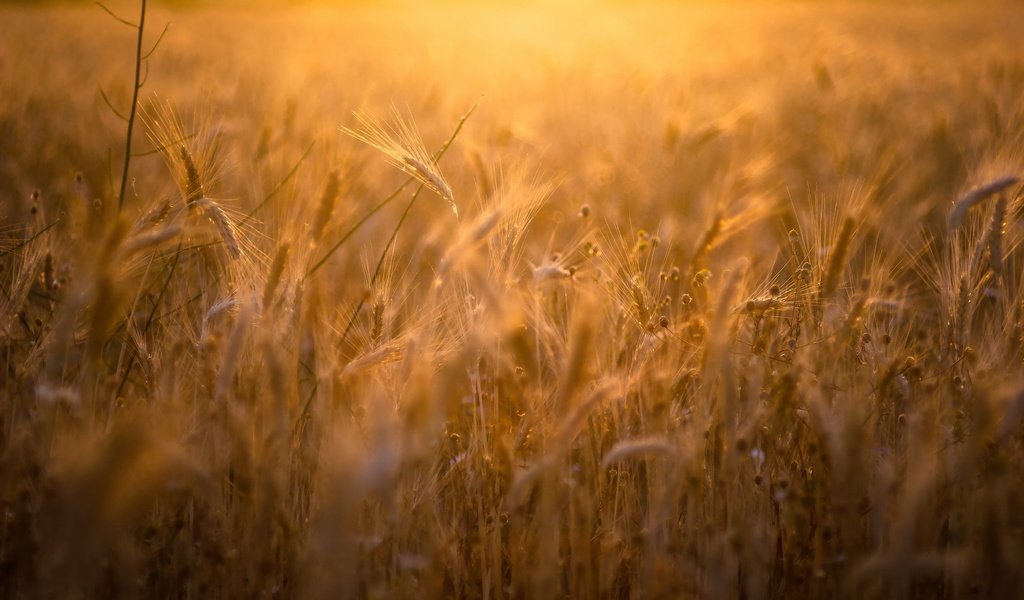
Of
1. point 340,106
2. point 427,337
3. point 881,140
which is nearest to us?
point 427,337

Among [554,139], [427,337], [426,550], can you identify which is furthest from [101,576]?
[554,139]

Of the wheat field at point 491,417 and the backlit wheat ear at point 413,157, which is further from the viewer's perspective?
the backlit wheat ear at point 413,157

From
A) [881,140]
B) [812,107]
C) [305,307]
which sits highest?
[812,107]

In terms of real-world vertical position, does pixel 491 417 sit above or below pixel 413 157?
below

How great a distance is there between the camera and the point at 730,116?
3703mm

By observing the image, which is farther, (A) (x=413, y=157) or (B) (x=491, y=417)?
(B) (x=491, y=417)

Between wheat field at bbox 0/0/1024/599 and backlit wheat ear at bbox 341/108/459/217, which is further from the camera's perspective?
backlit wheat ear at bbox 341/108/459/217

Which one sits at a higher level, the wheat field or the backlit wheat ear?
the backlit wheat ear

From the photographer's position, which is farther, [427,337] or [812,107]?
[812,107]

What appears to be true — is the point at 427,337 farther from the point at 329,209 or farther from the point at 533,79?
the point at 533,79

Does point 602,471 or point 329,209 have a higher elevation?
point 329,209

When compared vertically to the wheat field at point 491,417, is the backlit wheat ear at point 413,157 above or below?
above

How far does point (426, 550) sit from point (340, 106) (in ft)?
16.5

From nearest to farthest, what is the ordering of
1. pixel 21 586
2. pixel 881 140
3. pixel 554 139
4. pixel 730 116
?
1. pixel 21 586
2. pixel 730 116
3. pixel 881 140
4. pixel 554 139
